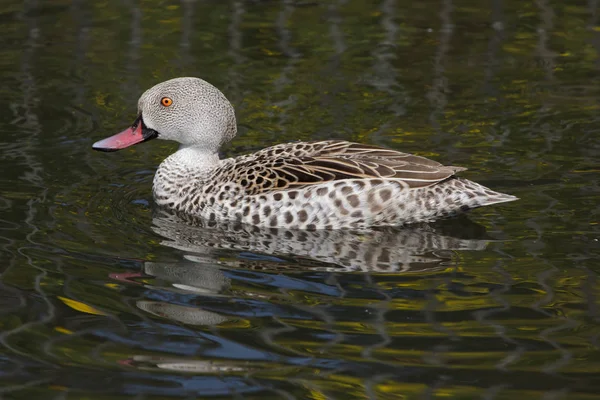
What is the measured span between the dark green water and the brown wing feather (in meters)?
0.40

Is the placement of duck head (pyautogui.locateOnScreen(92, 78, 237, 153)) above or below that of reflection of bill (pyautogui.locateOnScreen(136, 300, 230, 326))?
above

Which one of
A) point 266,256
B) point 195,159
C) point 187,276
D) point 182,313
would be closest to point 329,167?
point 266,256

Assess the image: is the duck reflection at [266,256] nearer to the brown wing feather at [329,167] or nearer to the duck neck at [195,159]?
the brown wing feather at [329,167]

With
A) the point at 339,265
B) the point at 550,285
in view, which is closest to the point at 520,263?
the point at 550,285

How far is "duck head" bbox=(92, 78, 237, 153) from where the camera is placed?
936 centimetres

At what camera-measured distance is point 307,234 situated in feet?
28.2

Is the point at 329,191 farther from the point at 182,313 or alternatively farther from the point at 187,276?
the point at 182,313

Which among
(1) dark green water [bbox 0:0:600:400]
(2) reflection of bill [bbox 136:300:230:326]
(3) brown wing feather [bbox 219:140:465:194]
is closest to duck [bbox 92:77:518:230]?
(3) brown wing feather [bbox 219:140:465:194]

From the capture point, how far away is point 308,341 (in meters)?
6.55

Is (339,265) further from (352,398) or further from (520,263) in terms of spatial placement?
(352,398)

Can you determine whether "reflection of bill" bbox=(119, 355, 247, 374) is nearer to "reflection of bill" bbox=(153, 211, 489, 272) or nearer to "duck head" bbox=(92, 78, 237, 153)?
"reflection of bill" bbox=(153, 211, 489, 272)

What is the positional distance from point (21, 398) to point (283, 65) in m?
6.88

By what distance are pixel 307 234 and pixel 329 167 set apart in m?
0.52

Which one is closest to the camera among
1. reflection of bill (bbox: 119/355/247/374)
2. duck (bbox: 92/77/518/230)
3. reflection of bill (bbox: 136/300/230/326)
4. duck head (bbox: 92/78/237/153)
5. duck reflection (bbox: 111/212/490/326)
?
reflection of bill (bbox: 119/355/247/374)
